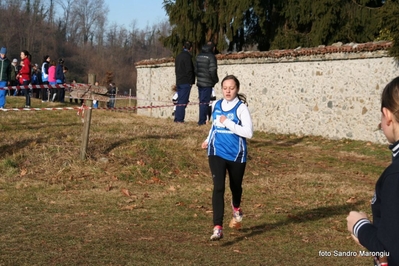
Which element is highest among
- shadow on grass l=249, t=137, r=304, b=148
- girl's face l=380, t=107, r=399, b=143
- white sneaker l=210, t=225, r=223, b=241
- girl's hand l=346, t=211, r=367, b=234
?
girl's face l=380, t=107, r=399, b=143

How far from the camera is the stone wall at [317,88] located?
17.5 metres

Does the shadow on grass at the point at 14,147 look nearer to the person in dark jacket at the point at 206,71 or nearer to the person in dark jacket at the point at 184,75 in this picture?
the person in dark jacket at the point at 206,71

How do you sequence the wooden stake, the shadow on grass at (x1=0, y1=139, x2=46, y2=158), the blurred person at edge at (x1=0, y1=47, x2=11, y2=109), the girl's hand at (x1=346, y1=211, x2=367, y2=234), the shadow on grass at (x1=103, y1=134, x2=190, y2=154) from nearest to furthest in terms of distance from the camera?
the girl's hand at (x1=346, y1=211, x2=367, y2=234) → the wooden stake → the shadow on grass at (x1=0, y1=139, x2=46, y2=158) → the shadow on grass at (x1=103, y1=134, x2=190, y2=154) → the blurred person at edge at (x1=0, y1=47, x2=11, y2=109)

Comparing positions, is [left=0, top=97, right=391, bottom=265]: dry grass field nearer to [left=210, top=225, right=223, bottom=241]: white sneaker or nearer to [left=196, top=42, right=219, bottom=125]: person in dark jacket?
[left=210, top=225, right=223, bottom=241]: white sneaker

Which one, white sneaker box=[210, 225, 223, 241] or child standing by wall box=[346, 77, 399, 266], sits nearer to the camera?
child standing by wall box=[346, 77, 399, 266]

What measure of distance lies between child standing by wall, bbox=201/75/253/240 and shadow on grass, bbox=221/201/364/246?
53 centimetres

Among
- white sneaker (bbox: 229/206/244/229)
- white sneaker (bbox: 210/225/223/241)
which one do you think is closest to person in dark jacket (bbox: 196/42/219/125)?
white sneaker (bbox: 229/206/244/229)

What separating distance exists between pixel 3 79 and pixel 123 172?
7975 mm

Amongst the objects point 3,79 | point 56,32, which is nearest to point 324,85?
point 3,79

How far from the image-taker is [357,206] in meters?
9.77

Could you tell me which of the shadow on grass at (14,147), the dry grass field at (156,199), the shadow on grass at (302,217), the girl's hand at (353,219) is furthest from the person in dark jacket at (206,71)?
the girl's hand at (353,219)

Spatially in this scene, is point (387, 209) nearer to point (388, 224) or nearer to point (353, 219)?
point (388, 224)

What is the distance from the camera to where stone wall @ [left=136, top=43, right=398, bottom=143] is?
1755 centimetres

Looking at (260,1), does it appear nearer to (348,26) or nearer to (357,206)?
(348,26)
